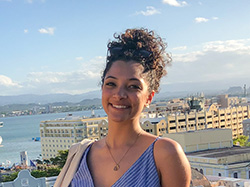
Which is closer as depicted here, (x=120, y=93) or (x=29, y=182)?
(x=120, y=93)

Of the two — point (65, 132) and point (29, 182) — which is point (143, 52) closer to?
point (29, 182)

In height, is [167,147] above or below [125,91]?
below

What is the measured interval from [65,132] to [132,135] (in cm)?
3834

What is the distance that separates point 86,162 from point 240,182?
5.34 m

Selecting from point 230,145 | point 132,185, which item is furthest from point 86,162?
point 230,145

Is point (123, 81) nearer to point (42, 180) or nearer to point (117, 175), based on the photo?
point (117, 175)

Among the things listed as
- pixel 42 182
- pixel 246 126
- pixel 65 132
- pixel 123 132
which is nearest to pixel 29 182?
pixel 42 182

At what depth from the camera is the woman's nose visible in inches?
50.9

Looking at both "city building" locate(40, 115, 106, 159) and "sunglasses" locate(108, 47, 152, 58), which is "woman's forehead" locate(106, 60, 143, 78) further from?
"city building" locate(40, 115, 106, 159)

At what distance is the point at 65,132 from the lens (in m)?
39.2

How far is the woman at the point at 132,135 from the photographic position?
4.03 ft

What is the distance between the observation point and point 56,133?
40.3 metres

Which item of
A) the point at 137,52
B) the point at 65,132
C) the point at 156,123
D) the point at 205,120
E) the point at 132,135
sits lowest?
the point at 65,132

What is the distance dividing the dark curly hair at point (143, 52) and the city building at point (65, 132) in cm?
3596
